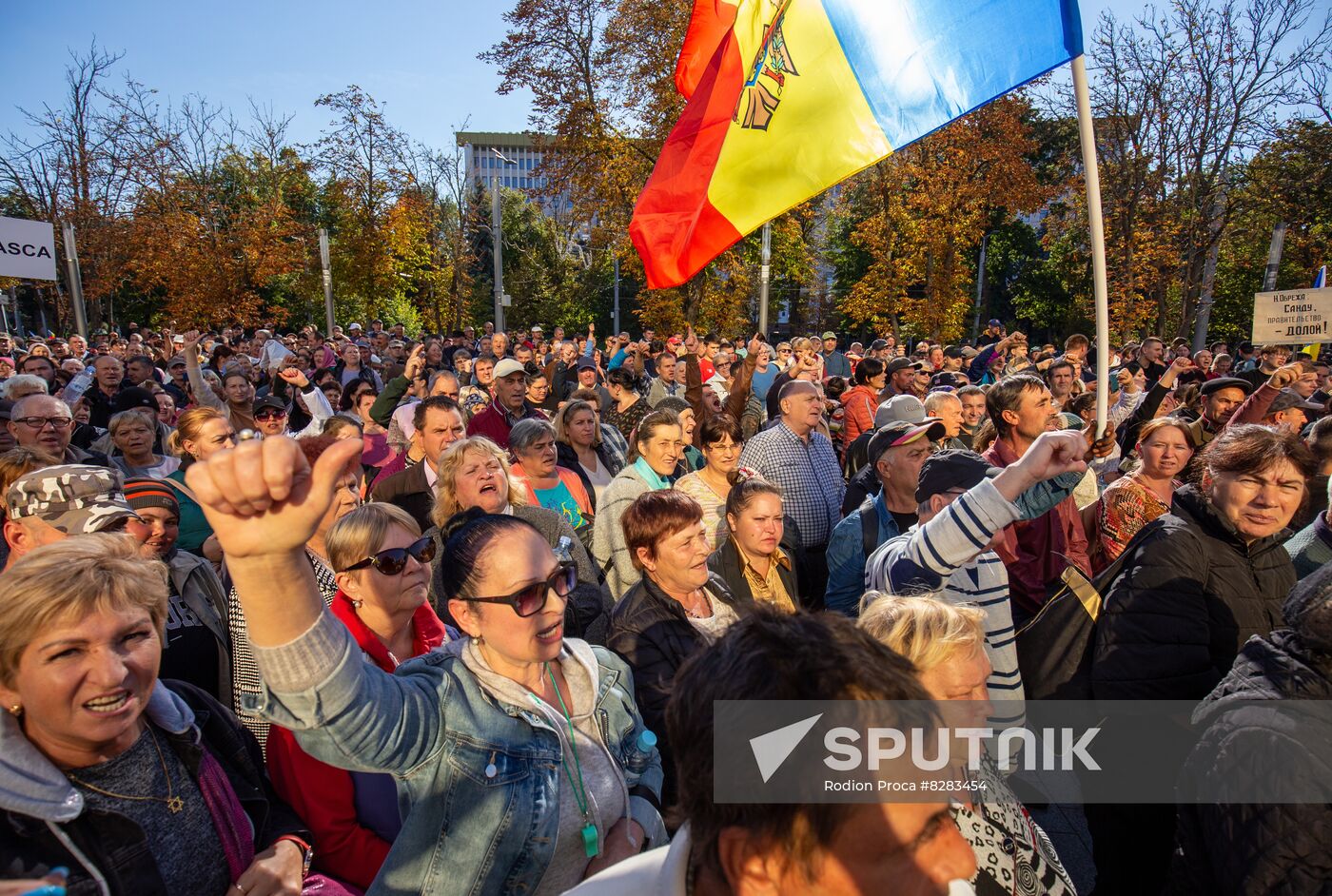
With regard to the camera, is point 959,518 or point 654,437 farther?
point 654,437

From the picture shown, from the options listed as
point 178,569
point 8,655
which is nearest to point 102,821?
point 8,655

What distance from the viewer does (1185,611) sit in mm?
2969

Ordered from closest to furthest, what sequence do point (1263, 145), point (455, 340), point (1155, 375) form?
point (1155, 375) → point (1263, 145) → point (455, 340)

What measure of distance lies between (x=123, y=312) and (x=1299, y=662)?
139 feet

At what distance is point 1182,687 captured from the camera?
116 inches

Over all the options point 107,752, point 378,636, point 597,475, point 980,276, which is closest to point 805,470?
point 597,475

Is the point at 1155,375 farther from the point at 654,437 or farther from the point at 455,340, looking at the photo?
the point at 455,340

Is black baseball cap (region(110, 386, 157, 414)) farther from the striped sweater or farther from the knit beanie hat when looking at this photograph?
the striped sweater

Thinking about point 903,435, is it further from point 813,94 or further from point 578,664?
point 578,664

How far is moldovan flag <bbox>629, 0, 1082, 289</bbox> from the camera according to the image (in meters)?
3.59

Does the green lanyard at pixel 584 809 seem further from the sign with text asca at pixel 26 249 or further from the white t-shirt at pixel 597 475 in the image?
the sign with text asca at pixel 26 249

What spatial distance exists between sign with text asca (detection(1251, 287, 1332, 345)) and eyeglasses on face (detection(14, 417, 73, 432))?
1111cm

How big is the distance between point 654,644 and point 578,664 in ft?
2.30

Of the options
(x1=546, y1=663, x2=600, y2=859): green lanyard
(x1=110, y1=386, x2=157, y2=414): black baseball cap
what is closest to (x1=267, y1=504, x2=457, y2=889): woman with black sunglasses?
(x1=546, y1=663, x2=600, y2=859): green lanyard
